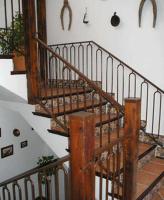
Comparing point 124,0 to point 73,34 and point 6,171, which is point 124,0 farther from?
point 6,171

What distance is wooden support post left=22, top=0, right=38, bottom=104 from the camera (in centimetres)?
322

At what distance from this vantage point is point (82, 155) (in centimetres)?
150

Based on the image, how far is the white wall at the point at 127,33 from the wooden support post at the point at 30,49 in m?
1.65

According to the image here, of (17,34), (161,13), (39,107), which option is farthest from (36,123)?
(161,13)

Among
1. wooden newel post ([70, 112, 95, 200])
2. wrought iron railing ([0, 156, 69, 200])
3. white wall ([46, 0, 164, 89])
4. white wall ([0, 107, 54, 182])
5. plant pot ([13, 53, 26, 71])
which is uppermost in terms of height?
white wall ([46, 0, 164, 89])

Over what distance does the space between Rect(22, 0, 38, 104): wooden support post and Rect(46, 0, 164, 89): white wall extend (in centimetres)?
165

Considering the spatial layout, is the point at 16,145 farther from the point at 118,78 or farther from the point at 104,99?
the point at 118,78

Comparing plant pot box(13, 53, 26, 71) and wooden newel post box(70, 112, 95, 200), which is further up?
plant pot box(13, 53, 26, 71)

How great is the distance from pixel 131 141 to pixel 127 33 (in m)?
2.64

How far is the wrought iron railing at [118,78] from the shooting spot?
13.4 feet

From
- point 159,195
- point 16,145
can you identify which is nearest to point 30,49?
point 159,195

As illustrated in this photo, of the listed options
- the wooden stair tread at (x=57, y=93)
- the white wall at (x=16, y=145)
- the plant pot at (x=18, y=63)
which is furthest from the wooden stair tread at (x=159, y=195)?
the white wall at (x=16, y=145)

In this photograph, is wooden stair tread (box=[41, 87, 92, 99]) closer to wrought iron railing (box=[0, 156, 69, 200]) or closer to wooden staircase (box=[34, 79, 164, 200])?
wooden staircase (box=[34, 79, 164, 200])

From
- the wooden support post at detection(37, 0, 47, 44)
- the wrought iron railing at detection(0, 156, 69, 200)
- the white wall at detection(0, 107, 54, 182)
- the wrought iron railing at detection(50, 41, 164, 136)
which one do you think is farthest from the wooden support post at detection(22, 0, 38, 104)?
the white wall at detection(0, 107, 54, 182)
